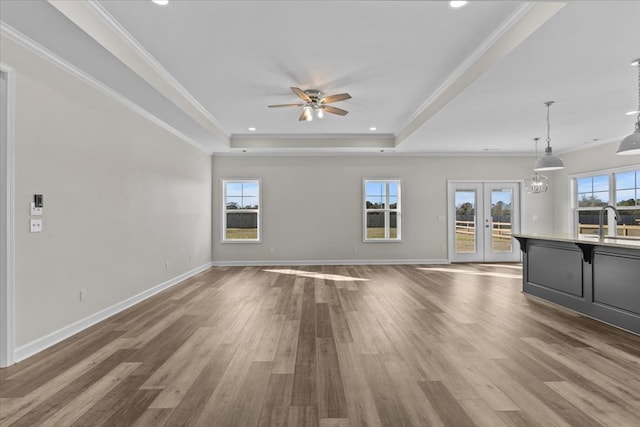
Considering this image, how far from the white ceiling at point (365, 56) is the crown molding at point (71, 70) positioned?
0.04 meters

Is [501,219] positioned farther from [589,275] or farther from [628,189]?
[589,275]

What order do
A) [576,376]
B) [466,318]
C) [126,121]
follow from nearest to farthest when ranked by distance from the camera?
[576,376], [466,318], [126,121]

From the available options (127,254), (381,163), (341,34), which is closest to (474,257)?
(381,163)

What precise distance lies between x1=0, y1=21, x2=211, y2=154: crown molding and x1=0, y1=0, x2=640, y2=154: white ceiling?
39 millimetres

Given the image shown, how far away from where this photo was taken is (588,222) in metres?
7.38

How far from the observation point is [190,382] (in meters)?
2.39

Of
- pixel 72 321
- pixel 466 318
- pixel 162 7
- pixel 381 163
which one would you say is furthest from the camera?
pixel 381 163

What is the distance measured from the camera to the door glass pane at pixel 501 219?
27.3 feet

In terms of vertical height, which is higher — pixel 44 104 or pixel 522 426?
pixel 44 104

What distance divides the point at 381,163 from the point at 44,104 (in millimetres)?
6583

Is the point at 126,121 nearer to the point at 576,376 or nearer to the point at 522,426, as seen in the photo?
the point at 522,426

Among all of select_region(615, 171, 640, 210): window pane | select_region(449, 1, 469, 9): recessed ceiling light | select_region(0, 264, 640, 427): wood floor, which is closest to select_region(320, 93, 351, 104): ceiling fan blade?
select_region(449, 1, 469, 9): recessed ceiling light

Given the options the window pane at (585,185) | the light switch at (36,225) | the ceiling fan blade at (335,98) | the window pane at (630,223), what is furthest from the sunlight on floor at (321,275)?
the window pane at (585,185)

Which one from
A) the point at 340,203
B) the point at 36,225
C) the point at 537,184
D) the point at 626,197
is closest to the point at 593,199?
the point at 626,197
